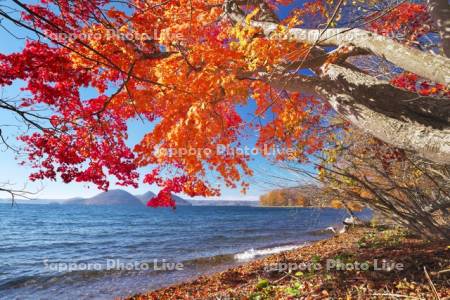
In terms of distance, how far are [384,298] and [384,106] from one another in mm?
2686

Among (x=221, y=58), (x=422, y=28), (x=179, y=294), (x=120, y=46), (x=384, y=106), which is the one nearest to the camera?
(x=384, y=106)

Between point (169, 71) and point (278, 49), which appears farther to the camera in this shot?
point (169, 71)

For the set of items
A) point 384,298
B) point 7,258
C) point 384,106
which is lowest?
point 7,258

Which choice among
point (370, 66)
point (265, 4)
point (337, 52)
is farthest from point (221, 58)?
point (370, 66)

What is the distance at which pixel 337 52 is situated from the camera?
4.68 metres

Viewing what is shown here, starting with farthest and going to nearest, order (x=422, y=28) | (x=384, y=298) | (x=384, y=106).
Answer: (x=422, y=28)
(x=384, y=106)
(x=384, y=298)

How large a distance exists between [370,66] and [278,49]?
19.4 ft

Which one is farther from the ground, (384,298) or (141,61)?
(141,61)

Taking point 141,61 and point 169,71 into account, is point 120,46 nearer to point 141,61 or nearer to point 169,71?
point 141,61

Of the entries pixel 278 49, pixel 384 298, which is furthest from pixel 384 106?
pixel 384 298

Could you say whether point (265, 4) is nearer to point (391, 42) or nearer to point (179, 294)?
point (391, 42)

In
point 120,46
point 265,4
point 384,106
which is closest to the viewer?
point 384,106

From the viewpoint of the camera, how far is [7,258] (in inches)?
802

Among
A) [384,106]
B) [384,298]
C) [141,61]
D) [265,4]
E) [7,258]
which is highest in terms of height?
[265,4]
